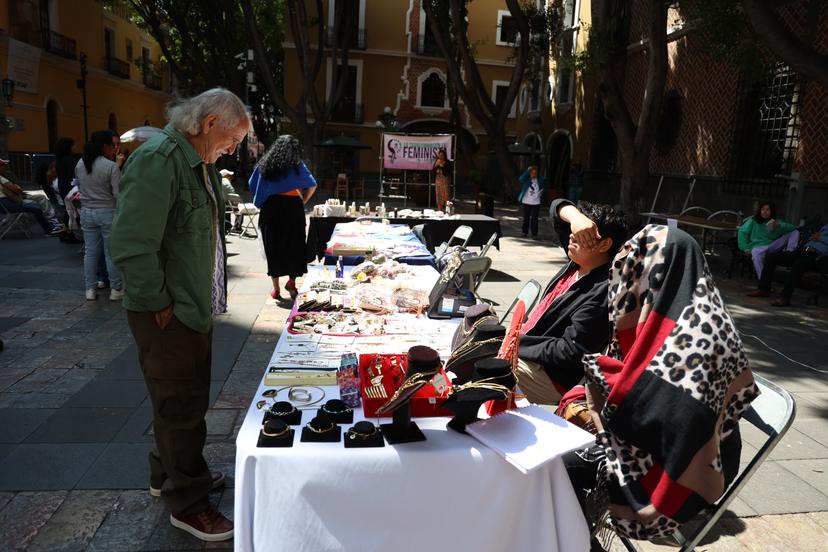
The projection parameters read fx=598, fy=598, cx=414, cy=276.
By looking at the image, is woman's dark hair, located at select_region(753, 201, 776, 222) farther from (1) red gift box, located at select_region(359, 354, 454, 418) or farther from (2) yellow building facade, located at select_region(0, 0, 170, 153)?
(2) yellow building facade, located at select_region(0, 0, 170, 153)

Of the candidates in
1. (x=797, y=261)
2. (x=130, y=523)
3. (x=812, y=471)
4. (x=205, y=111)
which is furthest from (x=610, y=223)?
(x=797, y=261)

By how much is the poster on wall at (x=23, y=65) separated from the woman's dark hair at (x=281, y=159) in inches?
827

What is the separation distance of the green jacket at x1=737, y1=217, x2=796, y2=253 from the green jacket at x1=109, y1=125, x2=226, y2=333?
8154 mm

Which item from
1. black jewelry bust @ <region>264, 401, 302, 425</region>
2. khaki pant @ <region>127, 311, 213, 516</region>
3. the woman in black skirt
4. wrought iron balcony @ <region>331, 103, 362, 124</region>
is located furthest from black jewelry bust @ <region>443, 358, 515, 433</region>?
wrought iron balcony @ <region>331, 103, 362, 124</region>

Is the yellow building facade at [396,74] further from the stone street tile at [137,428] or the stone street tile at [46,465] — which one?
the stone street tile at [46,465]

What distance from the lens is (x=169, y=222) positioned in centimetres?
232

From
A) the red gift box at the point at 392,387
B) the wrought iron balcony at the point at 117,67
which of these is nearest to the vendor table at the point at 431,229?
the red gift box at the point at 392,387

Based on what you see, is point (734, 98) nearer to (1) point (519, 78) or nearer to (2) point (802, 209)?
(2) point (802, 209)

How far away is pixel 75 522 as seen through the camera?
2605mm

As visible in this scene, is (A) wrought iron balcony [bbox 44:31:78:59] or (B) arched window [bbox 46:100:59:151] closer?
(A) wrought iron balcony [bbox 44:31:78:59]

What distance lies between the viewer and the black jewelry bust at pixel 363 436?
1778mm

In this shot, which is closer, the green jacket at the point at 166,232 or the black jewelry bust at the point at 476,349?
the black jewelry bust at the point at 476,349

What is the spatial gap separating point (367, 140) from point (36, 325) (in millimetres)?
25405

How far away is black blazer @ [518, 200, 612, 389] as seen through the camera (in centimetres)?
249
